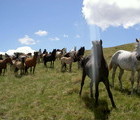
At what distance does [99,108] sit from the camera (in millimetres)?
12445

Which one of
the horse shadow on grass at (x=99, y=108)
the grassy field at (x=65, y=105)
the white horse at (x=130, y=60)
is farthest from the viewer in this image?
the white horse at (x=130, y=60)

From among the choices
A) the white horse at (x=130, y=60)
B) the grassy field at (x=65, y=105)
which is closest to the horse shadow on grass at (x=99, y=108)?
the grassy field at (x=65, y=105)

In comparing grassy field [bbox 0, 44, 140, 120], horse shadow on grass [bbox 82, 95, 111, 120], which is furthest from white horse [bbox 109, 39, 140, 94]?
horse shadow on grass [bbox 82, 95, 111, 120]

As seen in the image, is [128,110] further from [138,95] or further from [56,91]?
[56,91]

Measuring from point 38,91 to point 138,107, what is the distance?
25.6 feet

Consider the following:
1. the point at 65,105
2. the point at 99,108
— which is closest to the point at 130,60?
the point at 99,108

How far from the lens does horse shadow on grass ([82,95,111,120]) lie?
11.8 meters

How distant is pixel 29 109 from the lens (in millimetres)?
14172

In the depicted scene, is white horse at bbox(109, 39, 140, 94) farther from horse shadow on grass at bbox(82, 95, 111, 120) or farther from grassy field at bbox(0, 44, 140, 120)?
horse shadow on grass at bbox(82, 95, 111, 120)

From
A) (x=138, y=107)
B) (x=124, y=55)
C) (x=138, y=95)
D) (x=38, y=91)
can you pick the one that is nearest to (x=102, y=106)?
(x=138, y=107)

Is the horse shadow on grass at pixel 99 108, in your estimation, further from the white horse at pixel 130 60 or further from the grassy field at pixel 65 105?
the white horse at pixel 130 60

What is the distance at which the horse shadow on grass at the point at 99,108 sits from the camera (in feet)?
38.7

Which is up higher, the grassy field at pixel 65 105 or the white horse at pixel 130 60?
the white horse at pixel 130 60

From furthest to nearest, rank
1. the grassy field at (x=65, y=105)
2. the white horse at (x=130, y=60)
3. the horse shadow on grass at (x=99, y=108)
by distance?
the white horse at (x=130, y=60)
the grassy field at (x=65, y=105)
the horse shadow on grass at (x=99, y=108)
